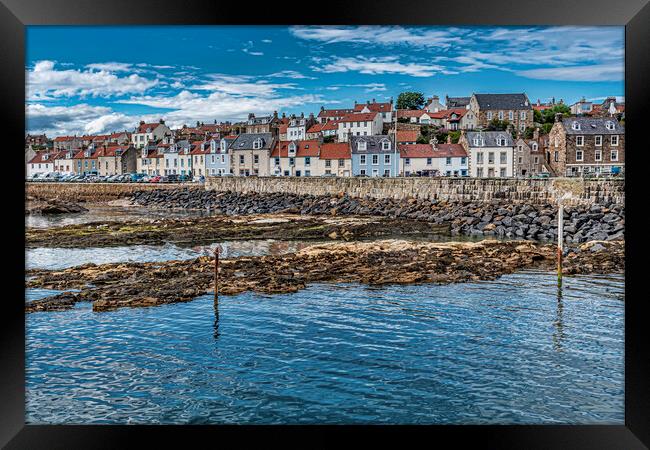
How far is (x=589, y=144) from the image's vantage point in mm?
42938

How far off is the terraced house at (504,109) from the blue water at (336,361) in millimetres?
56517

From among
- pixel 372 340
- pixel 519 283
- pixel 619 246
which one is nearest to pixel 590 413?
pixel 372 340

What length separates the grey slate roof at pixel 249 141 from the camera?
186ft

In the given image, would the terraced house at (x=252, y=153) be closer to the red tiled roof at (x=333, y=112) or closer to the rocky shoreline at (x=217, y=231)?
the red tiled roof at (x=333, y=112)

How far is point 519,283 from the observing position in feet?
45.1

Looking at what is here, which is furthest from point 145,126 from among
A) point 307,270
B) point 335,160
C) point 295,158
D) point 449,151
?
point 307,270

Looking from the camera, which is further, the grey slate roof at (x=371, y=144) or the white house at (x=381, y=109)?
the white house at (x=381, y=109)

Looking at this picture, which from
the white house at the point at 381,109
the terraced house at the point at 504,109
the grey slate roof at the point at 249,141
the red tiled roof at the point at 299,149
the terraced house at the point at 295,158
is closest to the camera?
the terraced house at the point at 295,158
